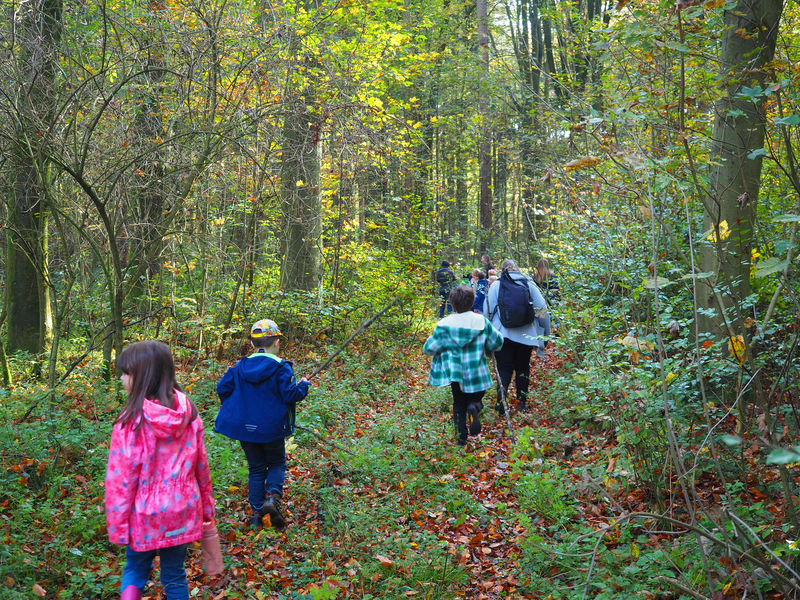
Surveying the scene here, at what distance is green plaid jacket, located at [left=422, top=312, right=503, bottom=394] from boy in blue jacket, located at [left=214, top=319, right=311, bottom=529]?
2253 mm

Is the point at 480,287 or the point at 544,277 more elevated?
the point at 544,277

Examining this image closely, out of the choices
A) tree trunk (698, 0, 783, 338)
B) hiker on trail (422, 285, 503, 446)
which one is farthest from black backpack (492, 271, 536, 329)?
tree trunk (698, 0, 783, 338)

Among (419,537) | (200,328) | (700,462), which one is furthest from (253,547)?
(200,328)

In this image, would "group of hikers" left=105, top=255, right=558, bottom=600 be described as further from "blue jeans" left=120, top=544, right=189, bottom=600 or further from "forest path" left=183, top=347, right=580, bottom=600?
"forest path" left=183, top=347, right=580, bottom=600

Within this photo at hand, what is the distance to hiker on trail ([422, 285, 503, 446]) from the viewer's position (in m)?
6.93

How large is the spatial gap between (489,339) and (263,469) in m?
3.10

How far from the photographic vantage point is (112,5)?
22.8 ft

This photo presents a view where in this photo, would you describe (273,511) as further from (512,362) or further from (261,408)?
(512,362)

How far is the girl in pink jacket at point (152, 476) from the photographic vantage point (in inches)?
132

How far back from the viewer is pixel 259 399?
511 cm

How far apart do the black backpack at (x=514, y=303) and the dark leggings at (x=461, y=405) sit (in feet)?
5.52

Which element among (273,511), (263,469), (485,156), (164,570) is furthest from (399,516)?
(485,156)

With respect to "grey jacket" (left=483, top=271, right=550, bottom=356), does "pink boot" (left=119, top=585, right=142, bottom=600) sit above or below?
below

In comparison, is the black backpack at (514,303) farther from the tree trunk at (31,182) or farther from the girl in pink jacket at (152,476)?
the tree trunk at (31,182)
